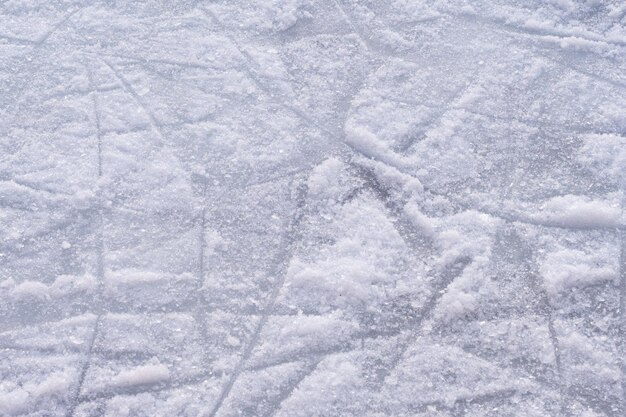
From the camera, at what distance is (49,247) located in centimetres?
149

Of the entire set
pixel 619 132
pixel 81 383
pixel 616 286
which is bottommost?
pixel 81 383

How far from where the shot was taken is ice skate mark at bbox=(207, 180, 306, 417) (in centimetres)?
128

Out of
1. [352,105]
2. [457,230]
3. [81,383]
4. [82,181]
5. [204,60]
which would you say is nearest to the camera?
[81,383]

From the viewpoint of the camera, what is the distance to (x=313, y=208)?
1524 mm

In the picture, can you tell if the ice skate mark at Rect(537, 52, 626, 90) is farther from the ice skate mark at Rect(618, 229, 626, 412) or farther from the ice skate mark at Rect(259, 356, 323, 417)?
the ice skate mark at Rect(259, 356, 323, 417)

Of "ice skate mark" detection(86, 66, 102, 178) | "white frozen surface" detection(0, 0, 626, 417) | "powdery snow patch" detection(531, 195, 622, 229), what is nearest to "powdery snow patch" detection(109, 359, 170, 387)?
"white frozen surface" detection(0, 0, 626, 417)

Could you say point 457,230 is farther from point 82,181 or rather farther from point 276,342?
point 82,181

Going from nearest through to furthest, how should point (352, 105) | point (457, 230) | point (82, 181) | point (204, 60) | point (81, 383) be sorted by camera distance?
point (81, 383) → point (457, 230) → point (82, 181) → point (352, 105) → point (204, 60)

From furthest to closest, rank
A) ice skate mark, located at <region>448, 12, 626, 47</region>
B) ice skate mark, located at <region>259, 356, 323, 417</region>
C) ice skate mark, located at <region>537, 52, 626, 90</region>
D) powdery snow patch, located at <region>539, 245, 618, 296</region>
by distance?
ice skate mark, located at <region>448, 12, 626, 47</region> → ice skate mark, located at <region>537, 52, 626, 90</region> → powdery snow patch, located at <region>539, 245, 618, 296</region> → ice skate mark, located at <region>259, 356, 323, 417</region>

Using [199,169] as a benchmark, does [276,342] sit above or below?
below

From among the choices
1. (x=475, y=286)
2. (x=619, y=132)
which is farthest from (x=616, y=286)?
(x=619, y=132)

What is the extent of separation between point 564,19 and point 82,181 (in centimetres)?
139

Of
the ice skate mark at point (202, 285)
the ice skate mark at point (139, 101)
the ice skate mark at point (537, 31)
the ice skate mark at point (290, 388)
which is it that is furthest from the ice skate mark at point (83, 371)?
the ice skate mark at point (537, 31)

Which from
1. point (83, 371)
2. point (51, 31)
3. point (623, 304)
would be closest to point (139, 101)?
point (51, 31)
